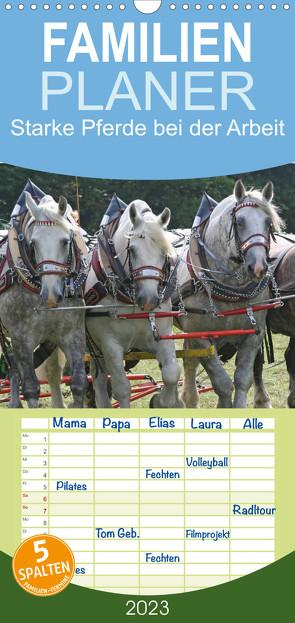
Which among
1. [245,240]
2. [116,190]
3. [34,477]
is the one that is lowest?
[34,477]

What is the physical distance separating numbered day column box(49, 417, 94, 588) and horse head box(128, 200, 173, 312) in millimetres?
1775

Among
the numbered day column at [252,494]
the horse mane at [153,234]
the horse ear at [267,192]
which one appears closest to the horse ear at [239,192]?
the horse ear at [267,192]

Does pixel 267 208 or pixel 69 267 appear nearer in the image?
pixel 69 267

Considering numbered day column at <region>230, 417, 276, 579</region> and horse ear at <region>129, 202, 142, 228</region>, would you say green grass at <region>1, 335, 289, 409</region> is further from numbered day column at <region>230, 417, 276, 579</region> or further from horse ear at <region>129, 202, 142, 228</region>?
numbered day column at <region>230, 417, 276, 579</region>

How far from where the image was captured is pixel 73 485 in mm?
3848

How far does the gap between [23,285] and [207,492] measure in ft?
8.01

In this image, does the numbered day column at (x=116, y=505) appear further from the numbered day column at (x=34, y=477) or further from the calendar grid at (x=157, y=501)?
the numbered day column at (x=34, y=477)

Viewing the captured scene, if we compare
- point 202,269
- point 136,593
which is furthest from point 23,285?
point 136,593

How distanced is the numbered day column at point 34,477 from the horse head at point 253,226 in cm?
227

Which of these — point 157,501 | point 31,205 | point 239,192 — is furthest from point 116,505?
point 239,192

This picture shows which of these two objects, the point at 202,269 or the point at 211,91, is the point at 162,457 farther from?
the point at 202,269

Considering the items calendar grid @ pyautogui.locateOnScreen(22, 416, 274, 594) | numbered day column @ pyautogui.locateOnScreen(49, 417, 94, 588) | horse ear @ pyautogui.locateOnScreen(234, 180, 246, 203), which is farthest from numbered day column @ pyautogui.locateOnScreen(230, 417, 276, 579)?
horse ear @ pyautogui.locateOnScreen(234, 180, 246, 203)

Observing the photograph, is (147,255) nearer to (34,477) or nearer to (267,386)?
(34,477)

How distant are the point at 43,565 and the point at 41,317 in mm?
2371
